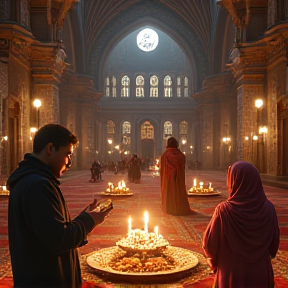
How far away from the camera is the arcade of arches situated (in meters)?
17.2

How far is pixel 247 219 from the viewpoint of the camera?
2.92 metres

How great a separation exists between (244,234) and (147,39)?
4302 cm

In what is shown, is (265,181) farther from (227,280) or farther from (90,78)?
(90,78)

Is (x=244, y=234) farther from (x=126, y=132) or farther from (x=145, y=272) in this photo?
(x=126, y=132)

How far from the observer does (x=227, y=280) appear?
3002 mm

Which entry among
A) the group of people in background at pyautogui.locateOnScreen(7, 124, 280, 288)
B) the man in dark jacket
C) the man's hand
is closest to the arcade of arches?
the group of people in background at pyautogui.locateOnScreen(7, 124, 280, 288)

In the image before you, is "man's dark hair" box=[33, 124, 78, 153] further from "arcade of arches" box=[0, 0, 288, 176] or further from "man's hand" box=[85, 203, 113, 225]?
"arcade of arches" box=[0, 0, 288, 176]

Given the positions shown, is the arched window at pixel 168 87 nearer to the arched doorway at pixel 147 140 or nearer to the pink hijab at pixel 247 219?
the arched doorway at pixel 147 140

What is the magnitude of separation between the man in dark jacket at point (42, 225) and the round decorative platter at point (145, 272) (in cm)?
194

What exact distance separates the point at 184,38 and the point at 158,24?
1970 millimetres

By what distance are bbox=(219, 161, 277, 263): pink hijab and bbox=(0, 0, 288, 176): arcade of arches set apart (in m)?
12.9

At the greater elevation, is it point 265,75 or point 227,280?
point 265,75

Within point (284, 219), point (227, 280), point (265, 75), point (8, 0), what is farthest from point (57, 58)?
point (227, 280)

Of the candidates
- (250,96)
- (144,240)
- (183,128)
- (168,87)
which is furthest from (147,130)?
(144,240)
